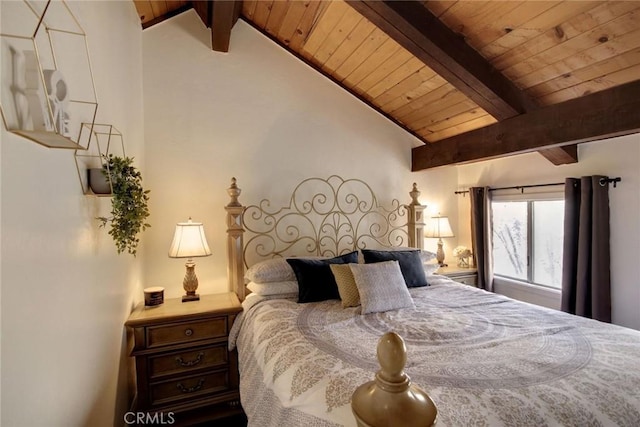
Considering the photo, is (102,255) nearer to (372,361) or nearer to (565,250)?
(372,361)

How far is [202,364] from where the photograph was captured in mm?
2164

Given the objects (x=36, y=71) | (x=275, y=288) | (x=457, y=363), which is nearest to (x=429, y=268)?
(x=275, y=288)

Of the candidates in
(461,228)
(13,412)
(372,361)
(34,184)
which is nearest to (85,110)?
(34,184)

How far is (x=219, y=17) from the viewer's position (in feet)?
7.71

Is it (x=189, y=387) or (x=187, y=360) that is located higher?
(x=187, y=360)

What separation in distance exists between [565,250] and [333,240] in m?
2.02

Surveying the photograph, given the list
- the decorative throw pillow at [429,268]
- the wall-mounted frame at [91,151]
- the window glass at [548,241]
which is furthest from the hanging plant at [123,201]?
the window glass at [548,241]

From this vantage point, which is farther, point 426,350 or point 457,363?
point 426,350

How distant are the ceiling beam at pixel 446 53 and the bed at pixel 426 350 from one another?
1388mm

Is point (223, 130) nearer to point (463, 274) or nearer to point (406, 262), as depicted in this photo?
point (406, 262)

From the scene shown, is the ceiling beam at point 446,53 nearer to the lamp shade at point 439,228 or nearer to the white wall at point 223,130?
the white wall at point 223,130

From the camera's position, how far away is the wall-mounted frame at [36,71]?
2.44ft

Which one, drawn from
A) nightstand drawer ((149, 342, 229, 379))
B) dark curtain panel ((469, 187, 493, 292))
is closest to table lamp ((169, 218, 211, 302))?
nightstand drawer ((149, 342, 229, 379))

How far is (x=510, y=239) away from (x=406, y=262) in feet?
5.33
